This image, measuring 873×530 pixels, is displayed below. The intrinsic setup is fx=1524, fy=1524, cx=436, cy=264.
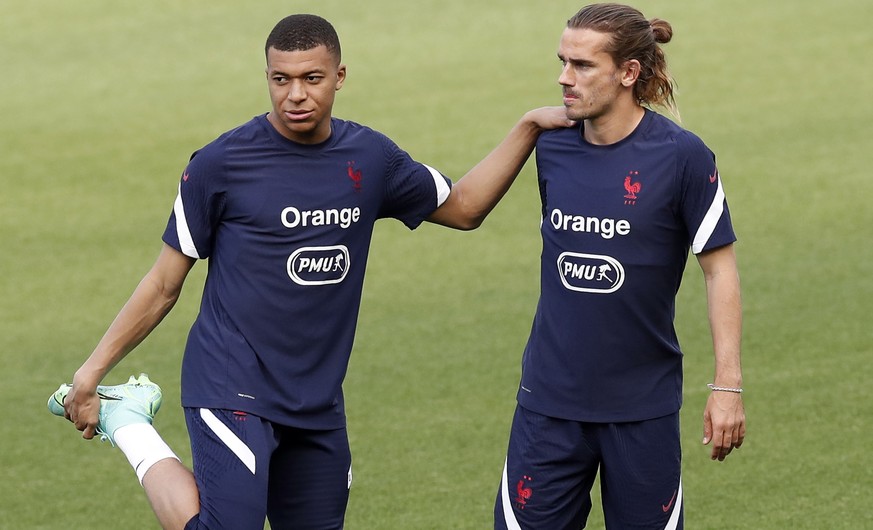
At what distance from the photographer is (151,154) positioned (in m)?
12.6

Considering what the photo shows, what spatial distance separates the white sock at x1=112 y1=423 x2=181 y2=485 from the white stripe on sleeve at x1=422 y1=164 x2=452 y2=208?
1.15 metres

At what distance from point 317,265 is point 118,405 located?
0.84 metres

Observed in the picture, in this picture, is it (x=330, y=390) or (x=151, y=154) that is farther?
(x=151, y=154)

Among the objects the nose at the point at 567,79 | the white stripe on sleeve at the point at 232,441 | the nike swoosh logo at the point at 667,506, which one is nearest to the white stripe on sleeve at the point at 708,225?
the nose at the point at 567,79

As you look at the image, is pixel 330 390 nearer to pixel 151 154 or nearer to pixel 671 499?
pixel 671 499

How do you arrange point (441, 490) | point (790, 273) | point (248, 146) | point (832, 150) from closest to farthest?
point (248, 146), point (441, 490), point (790, 273), point (832, 150)

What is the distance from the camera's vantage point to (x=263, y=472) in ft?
14.4

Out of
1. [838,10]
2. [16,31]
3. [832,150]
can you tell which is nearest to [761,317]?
[832,150]

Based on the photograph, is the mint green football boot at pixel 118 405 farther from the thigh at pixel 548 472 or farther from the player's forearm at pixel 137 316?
the thigh at pixel 548 472

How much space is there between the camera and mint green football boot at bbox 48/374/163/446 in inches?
185

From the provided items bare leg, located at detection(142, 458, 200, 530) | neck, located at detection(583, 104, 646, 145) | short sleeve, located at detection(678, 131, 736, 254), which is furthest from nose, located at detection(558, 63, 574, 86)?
bare leg, located at detection(142, 458, 200, 530)

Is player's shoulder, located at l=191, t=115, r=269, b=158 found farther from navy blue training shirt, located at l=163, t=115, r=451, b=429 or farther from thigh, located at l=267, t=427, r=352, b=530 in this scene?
thigh, located at l=267, t=427, r=352, b=530

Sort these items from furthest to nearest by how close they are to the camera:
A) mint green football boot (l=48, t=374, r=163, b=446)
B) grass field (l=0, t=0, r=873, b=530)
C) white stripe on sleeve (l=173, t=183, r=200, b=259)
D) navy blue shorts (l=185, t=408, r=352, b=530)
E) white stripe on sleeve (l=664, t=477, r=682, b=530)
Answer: grass field (l=0, t=0, r=873, b=530) → mint green football boot (l=48, t=374, r=163, b=446) → white stripe on sleeve (l=664, t=477, r=682, b=530) → white stripe on sleeve (l=173, t=183, r=200, b=259) → navy blue shorts (l=185, t=408, r=352, b=530)

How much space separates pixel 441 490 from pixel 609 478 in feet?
6.36
